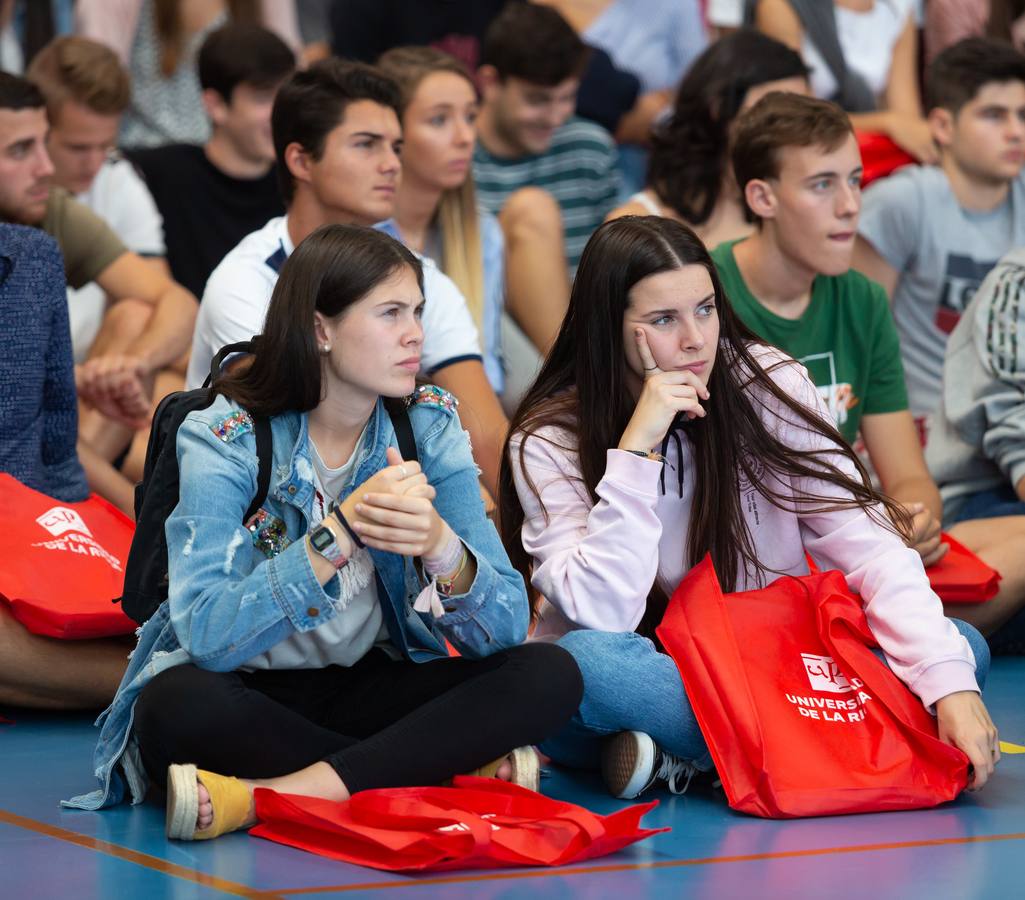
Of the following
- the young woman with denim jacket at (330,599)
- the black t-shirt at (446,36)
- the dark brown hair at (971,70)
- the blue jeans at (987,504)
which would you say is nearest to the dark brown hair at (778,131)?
the blue jeans at (987,504)

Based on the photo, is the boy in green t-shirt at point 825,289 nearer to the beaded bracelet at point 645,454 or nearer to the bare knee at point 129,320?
the beaded bracelet at point 645,454

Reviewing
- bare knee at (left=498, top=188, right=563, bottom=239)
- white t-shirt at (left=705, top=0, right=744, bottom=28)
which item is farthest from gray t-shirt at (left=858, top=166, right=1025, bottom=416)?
white t-shirt at (left=705, top=0, right=744, bottom=28)

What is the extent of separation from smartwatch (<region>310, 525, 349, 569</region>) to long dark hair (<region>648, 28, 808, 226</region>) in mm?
2506

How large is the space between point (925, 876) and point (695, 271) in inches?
43.7

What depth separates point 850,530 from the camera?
2951 mm

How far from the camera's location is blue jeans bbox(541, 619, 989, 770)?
2719 millimetres

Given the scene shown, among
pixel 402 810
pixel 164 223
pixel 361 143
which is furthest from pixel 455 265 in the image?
pixel 402 810

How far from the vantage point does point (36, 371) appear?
11.6 feet

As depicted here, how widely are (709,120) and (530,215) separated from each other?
0.60 m

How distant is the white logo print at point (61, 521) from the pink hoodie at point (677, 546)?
3.16ft

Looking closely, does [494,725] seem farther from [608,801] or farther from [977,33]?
[977,33]

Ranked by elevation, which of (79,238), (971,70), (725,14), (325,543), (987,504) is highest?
(725,14)

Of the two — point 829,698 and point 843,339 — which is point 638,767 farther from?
point 843,339

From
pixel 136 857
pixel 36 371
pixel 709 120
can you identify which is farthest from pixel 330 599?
pixel 709 120
